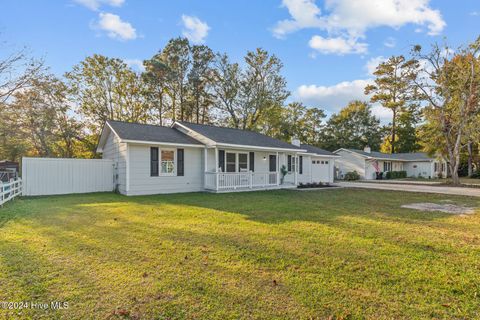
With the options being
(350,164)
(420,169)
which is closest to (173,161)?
(350,164)

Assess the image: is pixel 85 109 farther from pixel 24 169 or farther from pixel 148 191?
pixel 148 191

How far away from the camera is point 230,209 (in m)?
8.34

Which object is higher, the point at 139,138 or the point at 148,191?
the point at 139,138

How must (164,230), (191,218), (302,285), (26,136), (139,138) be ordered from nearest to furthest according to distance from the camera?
1. (302,285)
2. (164,230)
3. (191,218)
4. (139,138)
5. (26,136)

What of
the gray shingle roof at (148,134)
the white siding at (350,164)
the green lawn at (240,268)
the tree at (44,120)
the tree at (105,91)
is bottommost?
the green lawn at (240,268)

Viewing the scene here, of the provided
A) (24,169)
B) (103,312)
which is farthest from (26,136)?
(103,312)

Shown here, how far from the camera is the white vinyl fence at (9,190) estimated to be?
27.2ft

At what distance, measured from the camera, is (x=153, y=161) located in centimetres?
1254

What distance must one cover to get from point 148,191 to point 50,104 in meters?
17.0

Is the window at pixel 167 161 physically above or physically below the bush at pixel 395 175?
above

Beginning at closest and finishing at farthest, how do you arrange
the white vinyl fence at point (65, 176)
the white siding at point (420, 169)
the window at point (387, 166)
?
the white vinyl fence at point (65, 176)
the window at point (387, 166)
the white siding at point (420, 169)

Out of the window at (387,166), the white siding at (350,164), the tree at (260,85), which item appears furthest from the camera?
the window at (387,166)

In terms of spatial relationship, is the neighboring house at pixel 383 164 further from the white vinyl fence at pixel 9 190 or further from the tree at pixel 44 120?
the tree at pixel 44 120

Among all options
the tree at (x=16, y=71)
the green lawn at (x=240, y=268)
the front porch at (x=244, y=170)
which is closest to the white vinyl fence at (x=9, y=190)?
the green lawn at (x=240, y=268)
